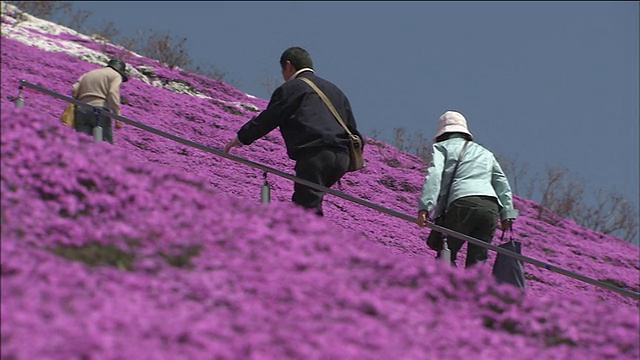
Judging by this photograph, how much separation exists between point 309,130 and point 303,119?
0.14m

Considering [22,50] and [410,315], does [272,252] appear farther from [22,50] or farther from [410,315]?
[22,50]

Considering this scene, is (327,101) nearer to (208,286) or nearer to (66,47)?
(208,286)

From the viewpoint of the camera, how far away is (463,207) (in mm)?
8992

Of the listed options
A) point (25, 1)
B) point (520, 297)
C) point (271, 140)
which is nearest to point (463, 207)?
point (520, 297)

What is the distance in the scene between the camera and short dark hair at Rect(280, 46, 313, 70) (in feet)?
31.6

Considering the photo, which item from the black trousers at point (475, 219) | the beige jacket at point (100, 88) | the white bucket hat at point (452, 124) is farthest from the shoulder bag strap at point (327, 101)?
the beige jacket at point (100, 88)

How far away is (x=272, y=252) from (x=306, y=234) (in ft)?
2.01

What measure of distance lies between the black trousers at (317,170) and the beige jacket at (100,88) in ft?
15.0

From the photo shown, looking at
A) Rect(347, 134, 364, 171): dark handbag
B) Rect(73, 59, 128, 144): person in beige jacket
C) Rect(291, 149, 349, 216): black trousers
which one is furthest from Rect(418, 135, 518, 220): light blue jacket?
Rect(73, 59, 128, 144): person in beige jacket

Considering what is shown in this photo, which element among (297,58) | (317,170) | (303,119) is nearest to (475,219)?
(317,170)

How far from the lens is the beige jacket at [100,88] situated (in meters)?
12.8

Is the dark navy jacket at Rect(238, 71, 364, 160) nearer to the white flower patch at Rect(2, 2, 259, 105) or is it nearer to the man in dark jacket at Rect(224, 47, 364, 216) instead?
the man in dark jacket at Rect(224, 47, 364, 216)

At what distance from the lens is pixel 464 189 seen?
898cm

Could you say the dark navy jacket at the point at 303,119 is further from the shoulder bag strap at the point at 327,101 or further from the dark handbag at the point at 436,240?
the dark handbag at the point at 436,240
